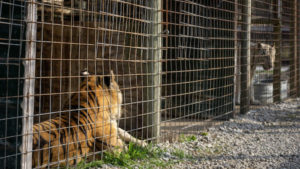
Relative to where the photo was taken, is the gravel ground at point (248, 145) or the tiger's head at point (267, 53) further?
the tiger's head at point (267, 53)

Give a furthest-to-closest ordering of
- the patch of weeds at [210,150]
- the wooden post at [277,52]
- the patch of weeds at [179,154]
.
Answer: the wooden post at [277,52]
the patch of weeds at [210,150]
the patch of weeds at [179,154]

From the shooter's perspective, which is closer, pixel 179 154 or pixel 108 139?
pixel 108 139

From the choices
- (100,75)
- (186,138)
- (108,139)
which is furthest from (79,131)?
(186,138)

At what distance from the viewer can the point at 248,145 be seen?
475cm

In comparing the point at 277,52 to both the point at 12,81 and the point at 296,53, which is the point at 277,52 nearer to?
the point at 296,53

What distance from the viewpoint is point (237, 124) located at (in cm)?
599

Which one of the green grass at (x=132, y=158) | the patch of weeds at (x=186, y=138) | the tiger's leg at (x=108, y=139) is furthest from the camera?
the patch of weeds at (x=186, y=138)

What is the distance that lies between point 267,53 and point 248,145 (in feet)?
14.6

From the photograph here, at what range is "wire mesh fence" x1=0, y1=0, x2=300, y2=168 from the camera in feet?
9.38

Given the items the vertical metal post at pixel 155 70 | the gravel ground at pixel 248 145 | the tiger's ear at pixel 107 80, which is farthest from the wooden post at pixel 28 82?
the vertical metal post at pixel 155 70

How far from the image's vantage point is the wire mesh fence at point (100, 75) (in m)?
2.86

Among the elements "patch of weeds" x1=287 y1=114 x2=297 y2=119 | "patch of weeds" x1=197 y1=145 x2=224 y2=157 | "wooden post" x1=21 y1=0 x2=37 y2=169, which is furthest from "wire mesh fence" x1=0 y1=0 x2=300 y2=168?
"patch of weeds" x1=287 y1=114 x2=297 y2=119

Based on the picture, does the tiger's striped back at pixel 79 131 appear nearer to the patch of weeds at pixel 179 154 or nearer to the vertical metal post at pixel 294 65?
the patch of weeds at pixel 179 154

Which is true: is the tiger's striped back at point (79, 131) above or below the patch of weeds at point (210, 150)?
above
